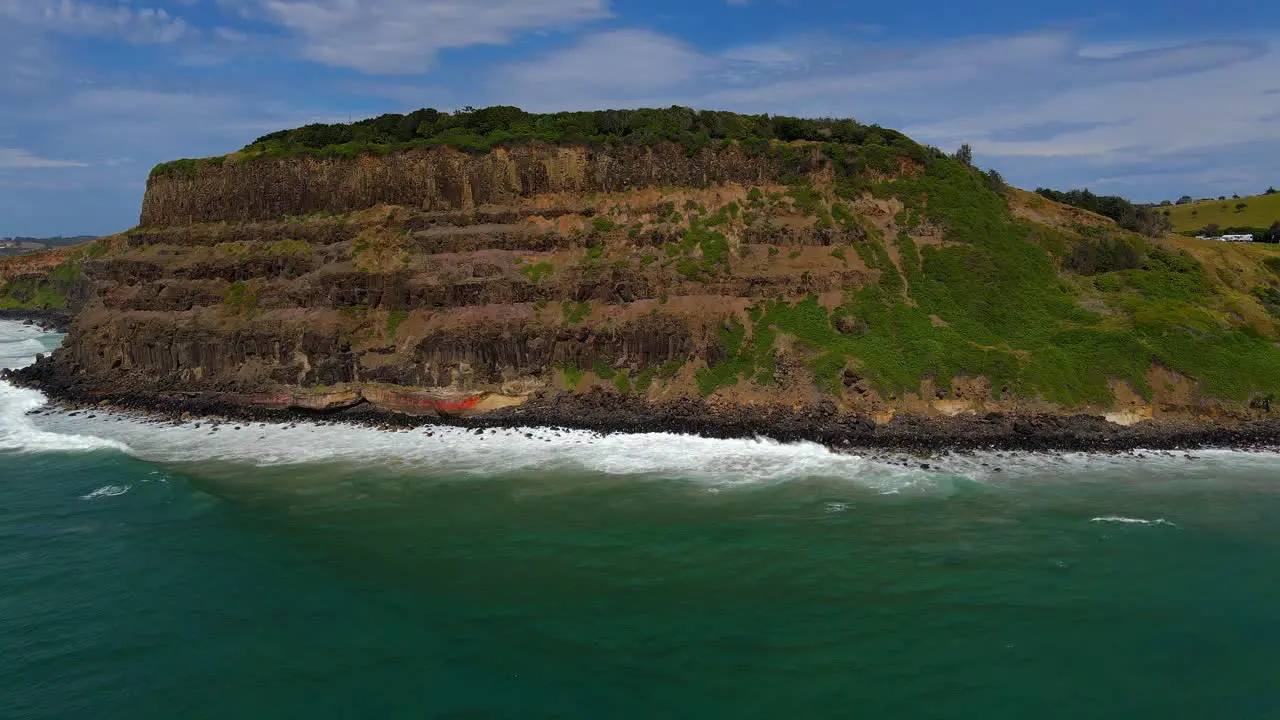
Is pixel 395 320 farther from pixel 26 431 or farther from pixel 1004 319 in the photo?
pixel 1004 319

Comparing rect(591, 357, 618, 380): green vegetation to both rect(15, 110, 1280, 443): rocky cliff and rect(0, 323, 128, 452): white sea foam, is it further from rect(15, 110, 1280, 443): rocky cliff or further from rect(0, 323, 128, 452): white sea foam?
rect(0, 323, 128, 452): white sea foam

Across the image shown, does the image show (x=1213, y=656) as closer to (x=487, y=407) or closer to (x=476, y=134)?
(x=487, y=407)

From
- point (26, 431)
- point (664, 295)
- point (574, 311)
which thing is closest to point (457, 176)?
point (574, 311)

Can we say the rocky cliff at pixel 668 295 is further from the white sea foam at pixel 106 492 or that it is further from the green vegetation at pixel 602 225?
the white sea foam at pixel 106 492

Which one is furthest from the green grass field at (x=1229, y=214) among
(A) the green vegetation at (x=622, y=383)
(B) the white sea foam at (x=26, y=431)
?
(B) the white sea foam at (x=26, y=431)

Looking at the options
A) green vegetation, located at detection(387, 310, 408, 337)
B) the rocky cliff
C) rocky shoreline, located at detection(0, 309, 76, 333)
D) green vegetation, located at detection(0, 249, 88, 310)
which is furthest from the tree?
green vegetation, located at detection(0, 249, 88, 310)

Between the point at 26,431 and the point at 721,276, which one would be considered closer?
the point at 26,431
